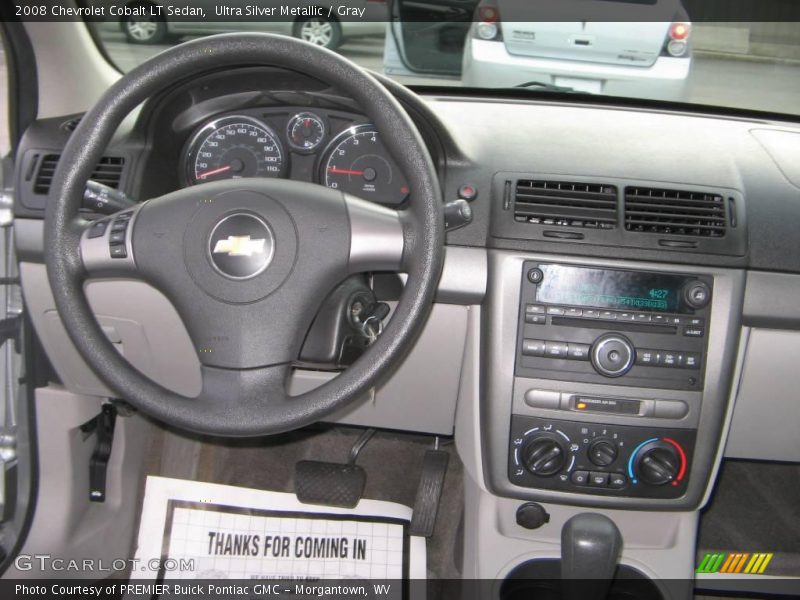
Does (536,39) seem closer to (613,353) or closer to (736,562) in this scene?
(613,353)

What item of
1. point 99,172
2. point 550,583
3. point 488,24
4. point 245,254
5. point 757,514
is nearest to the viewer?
point 245,254

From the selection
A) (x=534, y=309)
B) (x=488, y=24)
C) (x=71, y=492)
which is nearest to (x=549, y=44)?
(x=488, y=24)


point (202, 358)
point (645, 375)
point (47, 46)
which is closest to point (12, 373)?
point (47, 46)

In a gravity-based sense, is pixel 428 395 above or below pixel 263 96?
below

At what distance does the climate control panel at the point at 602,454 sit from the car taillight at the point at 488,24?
854 mm

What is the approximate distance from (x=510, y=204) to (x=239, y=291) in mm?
536

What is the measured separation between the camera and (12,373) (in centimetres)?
175

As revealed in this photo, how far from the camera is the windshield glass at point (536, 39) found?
172 centimetres

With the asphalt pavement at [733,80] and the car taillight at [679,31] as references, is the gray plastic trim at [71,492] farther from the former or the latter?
the car taillight at [679,31]

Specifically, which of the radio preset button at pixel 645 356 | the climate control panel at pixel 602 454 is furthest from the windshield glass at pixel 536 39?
the climate control panel at pixel 602 454

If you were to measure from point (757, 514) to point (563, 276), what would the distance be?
1141 mm

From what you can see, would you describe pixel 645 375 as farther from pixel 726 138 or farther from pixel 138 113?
pixel 138 113

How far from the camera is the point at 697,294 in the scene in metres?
1.41

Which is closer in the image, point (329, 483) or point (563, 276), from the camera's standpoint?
point (563, 276)
